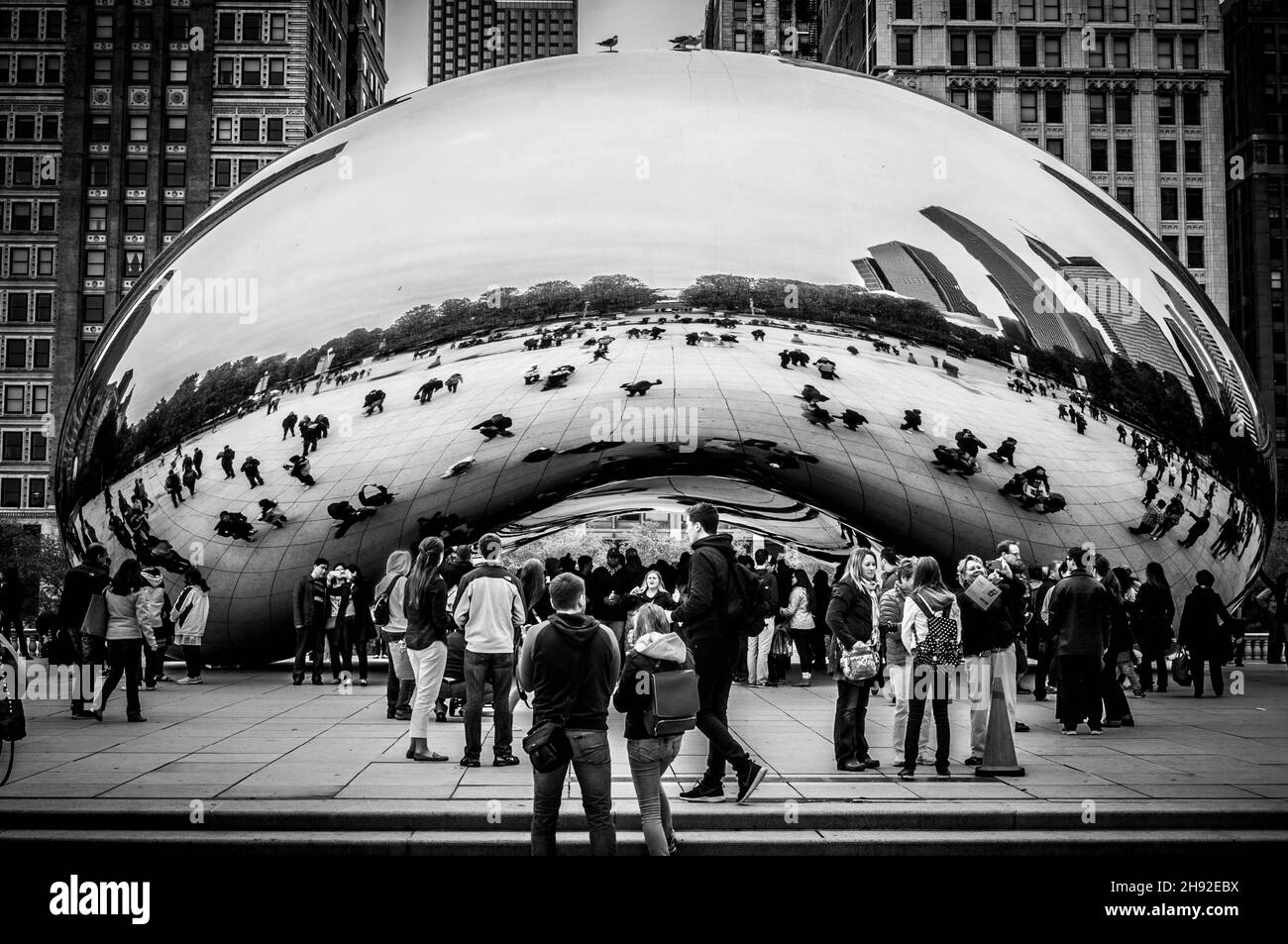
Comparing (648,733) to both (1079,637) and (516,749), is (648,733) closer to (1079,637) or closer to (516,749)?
(516,749)

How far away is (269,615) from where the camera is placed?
1395cm

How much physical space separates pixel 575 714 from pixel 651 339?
23.4ft

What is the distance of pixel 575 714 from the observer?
5578 millimetres

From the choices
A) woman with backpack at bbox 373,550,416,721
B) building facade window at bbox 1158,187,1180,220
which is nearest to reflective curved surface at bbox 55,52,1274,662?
woman with backpack at bbox 373,550,416,721

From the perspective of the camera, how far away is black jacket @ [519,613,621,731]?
18.3ft

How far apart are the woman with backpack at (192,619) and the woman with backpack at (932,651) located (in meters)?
8.26

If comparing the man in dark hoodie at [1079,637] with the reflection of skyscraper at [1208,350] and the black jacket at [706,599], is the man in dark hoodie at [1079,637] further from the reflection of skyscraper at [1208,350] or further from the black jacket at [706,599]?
the reflection of skyscraper at [1208,350]

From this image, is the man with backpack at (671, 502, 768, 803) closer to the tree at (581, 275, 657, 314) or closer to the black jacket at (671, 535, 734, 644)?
the black jacket at (671, 535, 734, 644)

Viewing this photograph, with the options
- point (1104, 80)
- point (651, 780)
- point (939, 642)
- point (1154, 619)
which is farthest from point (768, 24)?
point (651, 780)

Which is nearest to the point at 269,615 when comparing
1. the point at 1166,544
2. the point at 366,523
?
the point at 366,523

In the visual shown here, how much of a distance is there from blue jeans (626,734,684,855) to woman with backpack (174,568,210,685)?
28.4 ft

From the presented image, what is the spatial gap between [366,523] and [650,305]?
392 cm

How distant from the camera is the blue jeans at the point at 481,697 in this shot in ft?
28.2

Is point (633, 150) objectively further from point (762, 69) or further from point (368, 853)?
point (368, 853)
